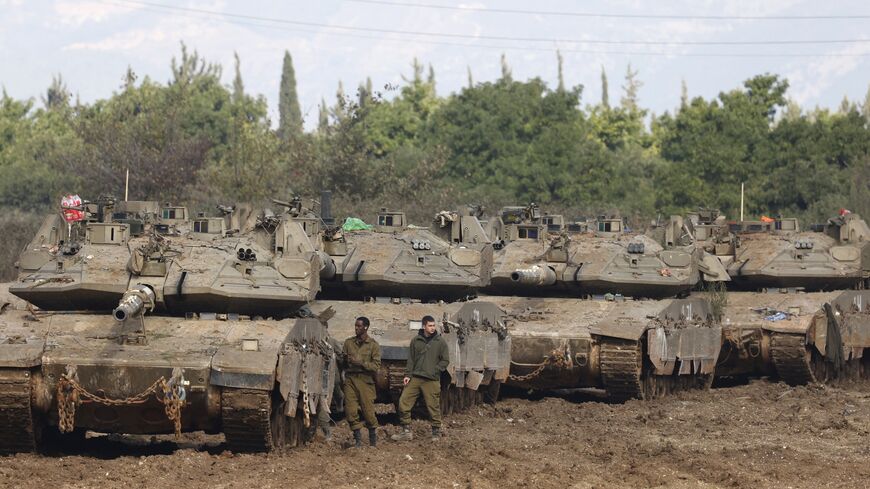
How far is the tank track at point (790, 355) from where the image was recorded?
76.6 feet

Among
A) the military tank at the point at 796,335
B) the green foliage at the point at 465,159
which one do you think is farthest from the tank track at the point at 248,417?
the green foliage at the point at 465,159

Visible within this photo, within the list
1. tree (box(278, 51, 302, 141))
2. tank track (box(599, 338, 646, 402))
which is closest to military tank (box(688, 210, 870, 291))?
tank track (box(599, 338, 646, 402))

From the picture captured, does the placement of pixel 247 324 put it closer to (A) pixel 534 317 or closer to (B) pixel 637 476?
(B) pixel 637 476

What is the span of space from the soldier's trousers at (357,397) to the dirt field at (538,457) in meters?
0.34

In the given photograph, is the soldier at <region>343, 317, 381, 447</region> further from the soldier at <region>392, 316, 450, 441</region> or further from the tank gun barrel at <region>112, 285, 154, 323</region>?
the tank gun barrel at <region>112, 285, 154, 323</region>

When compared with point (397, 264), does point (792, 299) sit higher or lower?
lower

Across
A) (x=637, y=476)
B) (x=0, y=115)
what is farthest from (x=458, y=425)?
(x=0, y=115)

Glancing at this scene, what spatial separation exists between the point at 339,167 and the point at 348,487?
33.3m

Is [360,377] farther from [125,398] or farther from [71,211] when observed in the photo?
[71,211]

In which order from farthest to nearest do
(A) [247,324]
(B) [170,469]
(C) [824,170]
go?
1. (C) [824,170]
2. (A) [247,324]
3. (B) [170,469]

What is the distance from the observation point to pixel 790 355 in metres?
23.4

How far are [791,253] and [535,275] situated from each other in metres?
5.75

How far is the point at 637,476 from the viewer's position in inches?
543

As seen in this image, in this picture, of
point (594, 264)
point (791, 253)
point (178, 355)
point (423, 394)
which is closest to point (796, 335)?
point (791, 253)
